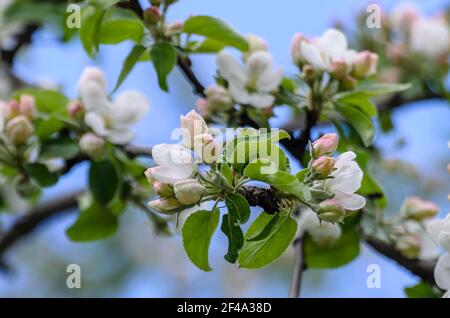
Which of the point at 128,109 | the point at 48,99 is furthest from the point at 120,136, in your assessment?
the point at 48,99

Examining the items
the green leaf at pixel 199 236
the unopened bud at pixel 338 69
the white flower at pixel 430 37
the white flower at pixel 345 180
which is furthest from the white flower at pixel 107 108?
the white flower at pixel 430 37

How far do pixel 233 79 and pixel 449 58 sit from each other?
3.07 ft

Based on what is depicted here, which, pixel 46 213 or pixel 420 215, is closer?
pixel 420 215

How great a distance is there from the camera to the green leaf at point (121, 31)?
1295 millimetres

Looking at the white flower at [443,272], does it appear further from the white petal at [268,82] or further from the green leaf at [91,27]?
the green leaf at [91,27]

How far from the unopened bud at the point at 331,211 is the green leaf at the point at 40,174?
599 mm

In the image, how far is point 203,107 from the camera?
52.3 inches

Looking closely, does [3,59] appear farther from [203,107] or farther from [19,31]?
[203,107]

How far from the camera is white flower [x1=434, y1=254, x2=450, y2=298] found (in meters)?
1.09

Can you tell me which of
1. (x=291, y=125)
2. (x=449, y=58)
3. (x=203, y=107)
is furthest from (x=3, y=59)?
(x=449, y=58)
